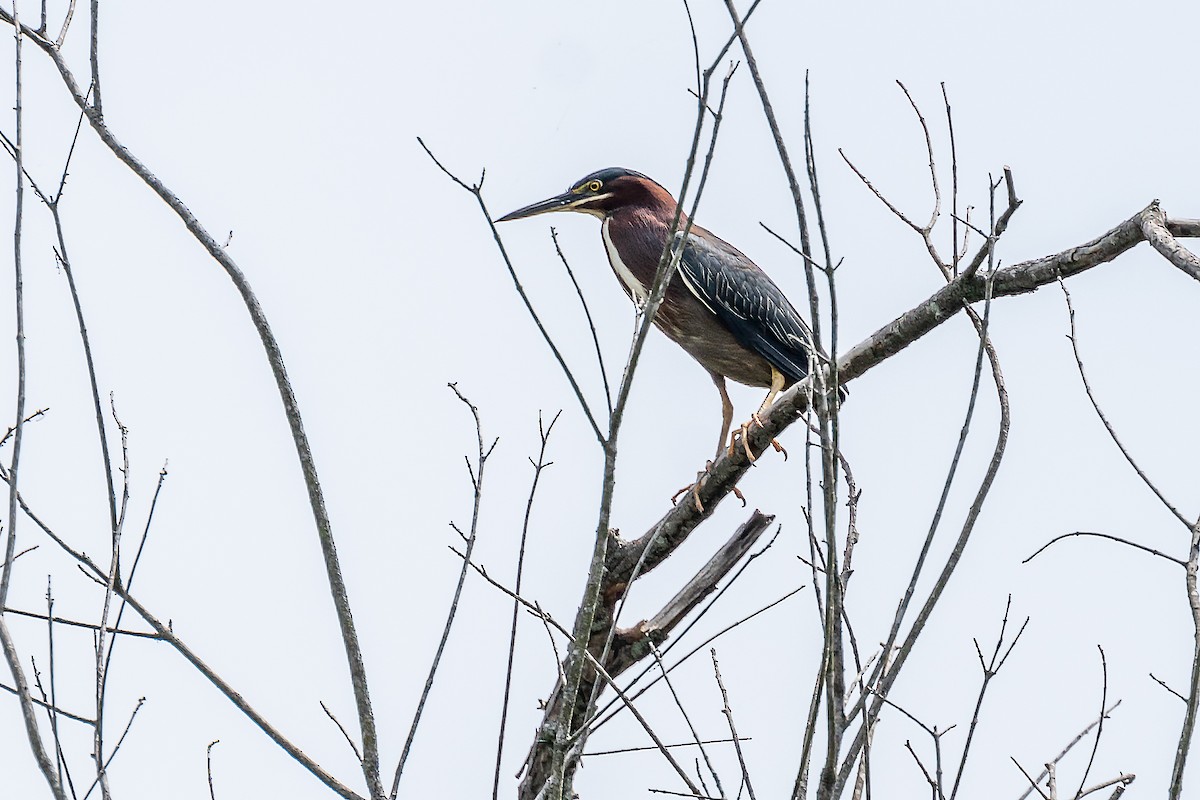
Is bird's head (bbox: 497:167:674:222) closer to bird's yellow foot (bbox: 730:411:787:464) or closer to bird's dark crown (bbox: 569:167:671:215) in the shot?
bird's dark crown (bbox: 569:167:671:215)

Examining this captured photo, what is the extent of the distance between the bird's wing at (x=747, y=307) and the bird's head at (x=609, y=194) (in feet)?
1.13

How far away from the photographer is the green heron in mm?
5395

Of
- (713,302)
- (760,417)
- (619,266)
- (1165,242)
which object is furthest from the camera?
(619,266)

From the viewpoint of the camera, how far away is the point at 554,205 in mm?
5848

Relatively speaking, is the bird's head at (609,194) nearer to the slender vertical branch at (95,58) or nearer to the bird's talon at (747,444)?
the bird's talon at (747,444)

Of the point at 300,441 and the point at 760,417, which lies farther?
the point at 760,417

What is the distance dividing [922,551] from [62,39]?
201 cm

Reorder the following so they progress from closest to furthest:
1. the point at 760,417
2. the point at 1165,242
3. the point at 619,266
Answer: the point at 1165,242
the point at 760,417
the point at 619,266

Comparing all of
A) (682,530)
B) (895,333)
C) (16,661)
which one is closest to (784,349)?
(682,530)

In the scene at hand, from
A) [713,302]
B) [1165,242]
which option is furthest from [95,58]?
[713,302]

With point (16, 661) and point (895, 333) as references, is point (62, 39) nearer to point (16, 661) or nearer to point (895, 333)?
point (16, 661)

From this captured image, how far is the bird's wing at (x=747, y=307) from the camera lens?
5393mm

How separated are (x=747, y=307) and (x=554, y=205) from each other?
1.07 meters

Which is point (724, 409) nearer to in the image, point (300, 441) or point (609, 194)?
point (609, 194)
